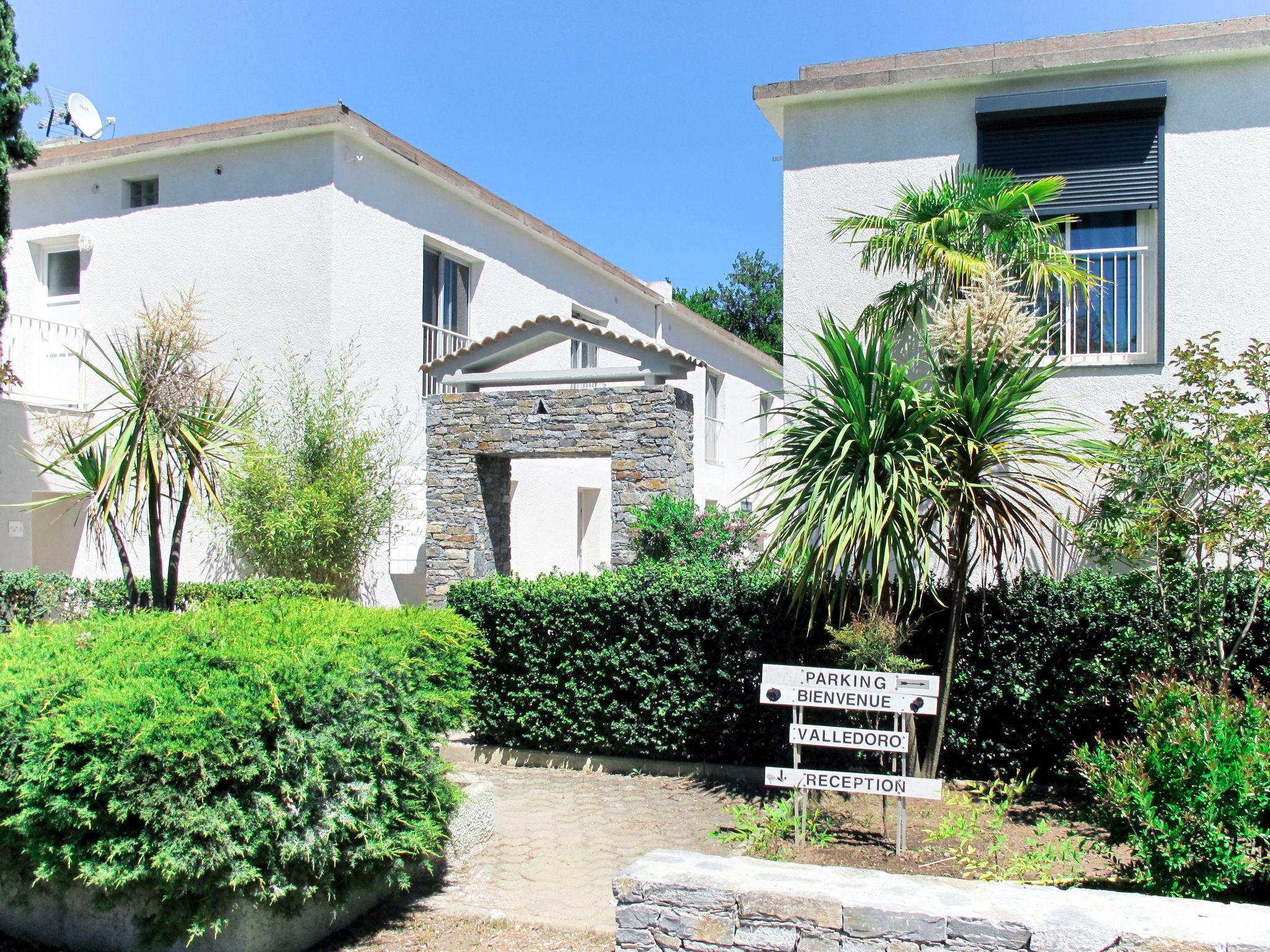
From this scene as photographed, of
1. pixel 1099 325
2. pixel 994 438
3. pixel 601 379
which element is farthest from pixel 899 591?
pixel 601 379

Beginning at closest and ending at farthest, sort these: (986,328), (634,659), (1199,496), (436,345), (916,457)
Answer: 1. (916,457)
2. (986,328)
3. (1199,496)
4. (634,659)
5. (436,345)

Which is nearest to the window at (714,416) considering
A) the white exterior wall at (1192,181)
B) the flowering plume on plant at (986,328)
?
the white exterior wall at (1192,181)

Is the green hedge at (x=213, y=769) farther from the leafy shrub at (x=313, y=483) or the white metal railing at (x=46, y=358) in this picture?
the white metal railing at (x=46, y=358)

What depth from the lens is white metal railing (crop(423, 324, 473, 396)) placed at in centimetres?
1369

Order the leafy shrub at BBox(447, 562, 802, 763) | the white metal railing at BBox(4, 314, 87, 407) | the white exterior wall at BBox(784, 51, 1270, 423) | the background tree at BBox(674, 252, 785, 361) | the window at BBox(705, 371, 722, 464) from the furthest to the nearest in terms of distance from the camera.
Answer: the background tree at BBox(674, 252, 785, 361), the window at BBox(705, 371, 722, 464), the white metal railing at BBox(4, 314, 87, 407), the white exterior wall at BBox(784, 51, 1270, 423), the leafy shrub at BBox(447, 562, 802, 763)

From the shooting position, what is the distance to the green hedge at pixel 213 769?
4.34m

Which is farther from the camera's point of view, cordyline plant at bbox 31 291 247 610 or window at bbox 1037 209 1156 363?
window at bbox 1037 209 1156 363

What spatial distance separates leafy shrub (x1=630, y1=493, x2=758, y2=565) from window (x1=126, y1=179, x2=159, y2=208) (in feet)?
27.5

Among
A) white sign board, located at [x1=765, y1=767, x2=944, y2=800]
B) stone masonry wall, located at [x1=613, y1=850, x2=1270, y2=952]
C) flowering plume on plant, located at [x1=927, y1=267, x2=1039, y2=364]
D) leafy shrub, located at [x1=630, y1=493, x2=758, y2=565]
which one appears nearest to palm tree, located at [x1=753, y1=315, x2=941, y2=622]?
flowering plume on plant, located at [x1=927, y1=267, x2=1039, y2=364]

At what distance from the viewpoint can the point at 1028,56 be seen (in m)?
9.54

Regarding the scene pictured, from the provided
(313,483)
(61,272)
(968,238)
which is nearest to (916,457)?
(968,238)

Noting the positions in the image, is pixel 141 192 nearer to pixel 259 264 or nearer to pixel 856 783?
pixel 259 264

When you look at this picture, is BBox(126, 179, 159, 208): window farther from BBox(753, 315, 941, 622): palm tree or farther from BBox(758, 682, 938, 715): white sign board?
BBox(758, 682, 938, 715): white sign board

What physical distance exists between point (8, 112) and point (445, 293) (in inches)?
226
